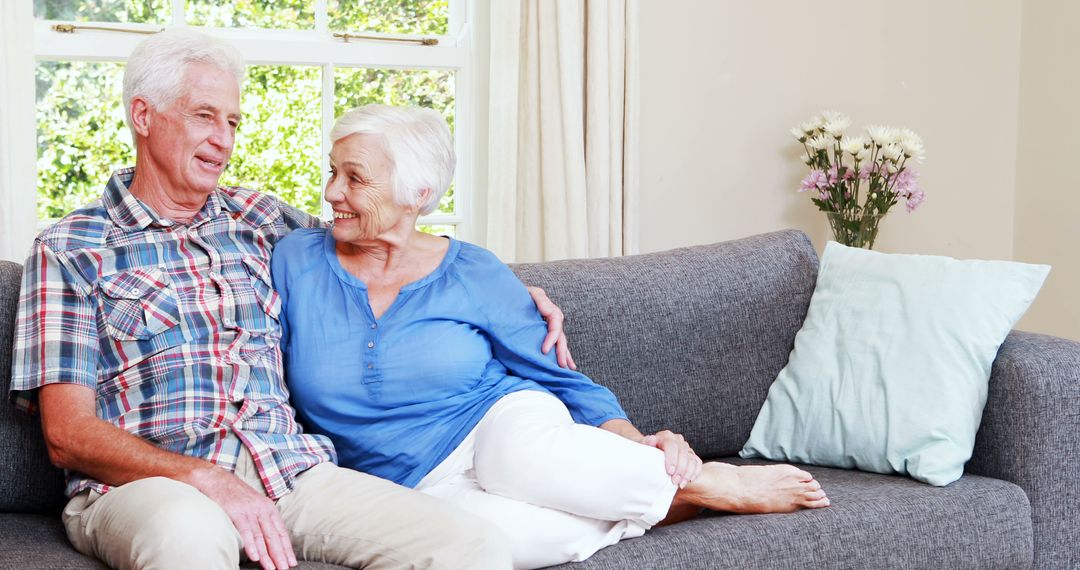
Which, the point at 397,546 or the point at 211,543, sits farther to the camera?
the point at 397,546

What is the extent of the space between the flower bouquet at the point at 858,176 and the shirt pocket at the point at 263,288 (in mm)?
1942

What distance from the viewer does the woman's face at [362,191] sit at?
202cm

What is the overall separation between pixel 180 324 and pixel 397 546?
1.72ft

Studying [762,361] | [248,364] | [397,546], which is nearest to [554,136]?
[762,361]

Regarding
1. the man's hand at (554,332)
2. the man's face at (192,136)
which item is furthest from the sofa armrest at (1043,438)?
the man's face at (192,136)

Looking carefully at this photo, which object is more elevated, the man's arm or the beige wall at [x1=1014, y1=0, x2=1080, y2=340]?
the beige wall at [x1=1014, y1=0, x2=1080, y2=340]

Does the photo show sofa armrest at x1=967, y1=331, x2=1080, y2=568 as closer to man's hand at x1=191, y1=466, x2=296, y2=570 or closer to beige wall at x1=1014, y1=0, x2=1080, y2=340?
man's hand at x1=191, y1=466, x2=296, y2=570

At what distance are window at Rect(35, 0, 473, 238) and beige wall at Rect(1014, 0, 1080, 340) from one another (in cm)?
204

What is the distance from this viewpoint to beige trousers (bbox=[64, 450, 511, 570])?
153 cm

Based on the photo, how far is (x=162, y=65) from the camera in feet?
6.49

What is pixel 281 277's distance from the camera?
6.67 feet

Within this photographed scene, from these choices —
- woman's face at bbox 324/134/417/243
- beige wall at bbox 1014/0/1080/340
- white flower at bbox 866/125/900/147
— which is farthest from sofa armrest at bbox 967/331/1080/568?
beige wall at bbox 1014/0/1080/340

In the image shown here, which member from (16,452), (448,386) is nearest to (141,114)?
(16,452)

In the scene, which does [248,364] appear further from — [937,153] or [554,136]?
[937,153]
